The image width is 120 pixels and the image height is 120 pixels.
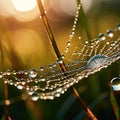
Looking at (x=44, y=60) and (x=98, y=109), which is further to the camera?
(x=44, y=60)

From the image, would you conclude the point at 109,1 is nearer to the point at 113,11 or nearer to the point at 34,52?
the point at 113,11

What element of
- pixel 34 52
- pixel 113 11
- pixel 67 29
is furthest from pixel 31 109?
pixel 113 11

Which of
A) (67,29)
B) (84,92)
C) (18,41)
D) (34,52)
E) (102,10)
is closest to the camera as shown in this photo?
(84,92)

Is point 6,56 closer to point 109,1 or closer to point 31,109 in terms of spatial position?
point 31,109

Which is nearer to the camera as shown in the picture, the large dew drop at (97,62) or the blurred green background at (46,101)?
the large dew drop at (97,62)

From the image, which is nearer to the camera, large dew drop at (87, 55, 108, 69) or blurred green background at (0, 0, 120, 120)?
large dew drop at (87, 55, 108, 69)

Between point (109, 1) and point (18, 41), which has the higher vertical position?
point (109, 1)

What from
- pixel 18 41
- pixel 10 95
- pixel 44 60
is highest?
pixel 18 41

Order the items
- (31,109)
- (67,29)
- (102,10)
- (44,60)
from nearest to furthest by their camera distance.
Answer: (31,109) → (44,60) → (67,29) → (102,10)

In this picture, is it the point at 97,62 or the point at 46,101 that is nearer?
the point at 97,62
